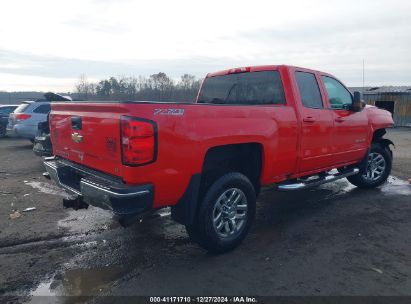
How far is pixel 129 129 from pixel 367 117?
15.2ft

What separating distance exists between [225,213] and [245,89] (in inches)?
78.1

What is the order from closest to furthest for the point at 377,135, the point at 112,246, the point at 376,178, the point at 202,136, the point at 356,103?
1. the point at 202,136
2. the point at 112,246
3. the point at 356,103
4. the point at 377,135
5. the point at 376,178

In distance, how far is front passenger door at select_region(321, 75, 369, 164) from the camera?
17.5ft

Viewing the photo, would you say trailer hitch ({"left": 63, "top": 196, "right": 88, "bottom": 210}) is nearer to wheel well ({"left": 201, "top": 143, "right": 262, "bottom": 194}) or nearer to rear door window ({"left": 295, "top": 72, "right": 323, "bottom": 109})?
wheel well ({"left": 201, "top": 143, "right": 262, "bottom": 194})

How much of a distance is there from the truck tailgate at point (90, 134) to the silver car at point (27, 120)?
801cm

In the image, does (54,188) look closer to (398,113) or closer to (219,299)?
(219,299)

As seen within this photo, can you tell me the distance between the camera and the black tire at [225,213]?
3.68m

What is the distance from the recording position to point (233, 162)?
425cm

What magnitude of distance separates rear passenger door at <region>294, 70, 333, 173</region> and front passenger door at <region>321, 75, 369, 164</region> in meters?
0.22

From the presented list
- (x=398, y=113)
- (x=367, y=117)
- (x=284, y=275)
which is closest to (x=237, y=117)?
(x=284, y=275)

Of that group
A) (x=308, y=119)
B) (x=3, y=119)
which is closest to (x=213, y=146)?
(x=308, y=119)

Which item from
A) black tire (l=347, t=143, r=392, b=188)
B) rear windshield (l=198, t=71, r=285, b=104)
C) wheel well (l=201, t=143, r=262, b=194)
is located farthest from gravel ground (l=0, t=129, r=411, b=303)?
rear windshield (l=198, t=71, r=285, b=104)

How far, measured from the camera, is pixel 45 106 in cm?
1198

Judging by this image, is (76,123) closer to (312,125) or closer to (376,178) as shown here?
(312,125)
